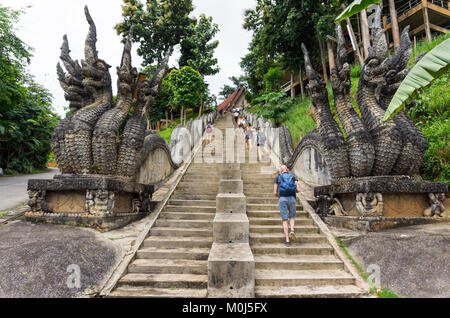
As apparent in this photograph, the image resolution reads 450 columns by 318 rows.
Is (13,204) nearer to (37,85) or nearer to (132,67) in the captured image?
(132,67)

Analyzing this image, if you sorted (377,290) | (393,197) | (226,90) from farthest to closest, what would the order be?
(226,90), (393,197), (377,290)

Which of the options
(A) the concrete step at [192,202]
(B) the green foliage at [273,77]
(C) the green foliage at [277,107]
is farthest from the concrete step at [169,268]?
(B) the green foliage at [273,77]

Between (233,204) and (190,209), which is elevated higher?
(233,204)

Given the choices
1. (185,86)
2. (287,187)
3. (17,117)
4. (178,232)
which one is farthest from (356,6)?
(185,86)

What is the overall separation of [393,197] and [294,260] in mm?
2339

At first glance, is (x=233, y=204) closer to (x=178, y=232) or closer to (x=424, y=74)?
(x=178, y=232)

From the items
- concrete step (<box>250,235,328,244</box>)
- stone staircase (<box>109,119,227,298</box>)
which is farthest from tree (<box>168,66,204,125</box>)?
concrete step (<box>250,235,328,244</box>)

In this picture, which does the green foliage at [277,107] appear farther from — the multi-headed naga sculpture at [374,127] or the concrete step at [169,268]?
the concrete step at [169,268]

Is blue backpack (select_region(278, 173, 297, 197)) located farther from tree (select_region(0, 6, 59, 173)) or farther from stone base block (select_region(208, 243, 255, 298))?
tree (select_region(0, 6, 59, 173))

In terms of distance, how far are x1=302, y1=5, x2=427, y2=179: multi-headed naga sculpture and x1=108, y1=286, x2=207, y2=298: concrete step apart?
3814mm

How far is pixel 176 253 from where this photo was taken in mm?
4070

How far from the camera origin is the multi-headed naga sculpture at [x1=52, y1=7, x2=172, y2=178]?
5.24 m

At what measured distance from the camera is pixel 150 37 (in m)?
26.1

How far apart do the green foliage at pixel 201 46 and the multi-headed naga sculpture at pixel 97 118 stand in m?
20.6
